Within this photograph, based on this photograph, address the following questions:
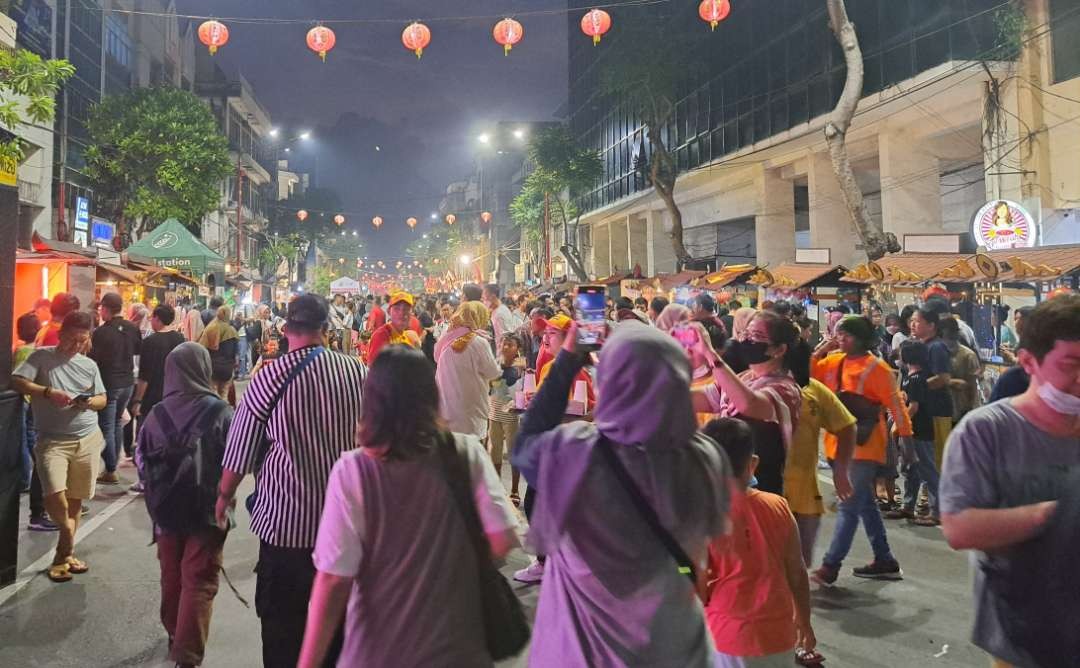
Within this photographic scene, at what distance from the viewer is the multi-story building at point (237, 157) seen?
41.6m

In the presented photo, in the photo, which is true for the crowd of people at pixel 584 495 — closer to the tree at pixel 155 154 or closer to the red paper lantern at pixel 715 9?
the red paper lantern at pixel 715 9

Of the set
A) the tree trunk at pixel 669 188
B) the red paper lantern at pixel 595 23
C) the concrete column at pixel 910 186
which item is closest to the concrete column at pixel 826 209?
the concrete column at pixel 910 186

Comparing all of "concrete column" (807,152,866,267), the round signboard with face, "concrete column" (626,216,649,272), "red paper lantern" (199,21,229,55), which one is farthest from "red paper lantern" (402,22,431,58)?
"concrete column" (626,216,649,272)

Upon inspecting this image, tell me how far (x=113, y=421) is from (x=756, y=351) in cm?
710

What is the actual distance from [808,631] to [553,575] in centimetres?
204

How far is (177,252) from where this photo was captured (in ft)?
56.7

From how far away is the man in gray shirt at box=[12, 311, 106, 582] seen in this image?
538 centimetres

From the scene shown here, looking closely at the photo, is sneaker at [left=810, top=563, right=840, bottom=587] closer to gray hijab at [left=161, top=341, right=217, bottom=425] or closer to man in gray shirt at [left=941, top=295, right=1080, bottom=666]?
man in gray shirt at [left=941, top=295, right=1080, bottom=666]

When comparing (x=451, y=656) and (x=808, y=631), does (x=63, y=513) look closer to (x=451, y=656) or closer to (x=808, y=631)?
(x=451, y=656)

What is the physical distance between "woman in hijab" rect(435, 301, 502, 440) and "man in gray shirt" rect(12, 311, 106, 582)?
272 cm

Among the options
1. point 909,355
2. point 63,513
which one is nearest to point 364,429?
point 63,513

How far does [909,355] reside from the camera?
692cm

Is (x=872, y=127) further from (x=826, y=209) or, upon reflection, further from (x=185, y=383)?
(x=185, y=383)

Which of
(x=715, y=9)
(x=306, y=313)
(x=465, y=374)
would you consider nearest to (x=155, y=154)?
(x=715, y=9)
